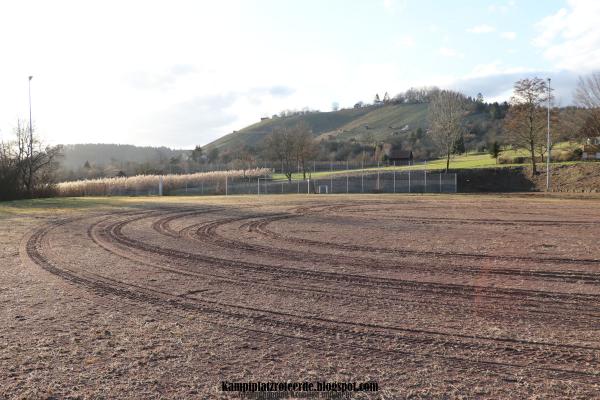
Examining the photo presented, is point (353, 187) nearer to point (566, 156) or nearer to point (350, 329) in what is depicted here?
point (566, 156)

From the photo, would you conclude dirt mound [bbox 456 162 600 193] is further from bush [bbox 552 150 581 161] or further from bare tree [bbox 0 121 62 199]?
bare tree [bbox 0 121 62 199]

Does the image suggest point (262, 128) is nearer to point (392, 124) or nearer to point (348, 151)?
point (392, 124)

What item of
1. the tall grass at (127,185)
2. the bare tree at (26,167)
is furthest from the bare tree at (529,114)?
the bare tree at (26,167)

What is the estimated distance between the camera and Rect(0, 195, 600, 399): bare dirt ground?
466 cm

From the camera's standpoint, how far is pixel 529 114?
1861 inches

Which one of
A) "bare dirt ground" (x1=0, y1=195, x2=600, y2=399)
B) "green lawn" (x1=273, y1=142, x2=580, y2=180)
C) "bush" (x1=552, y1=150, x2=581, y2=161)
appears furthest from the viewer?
"green lawn" (x1=273, y1=142, x2=580, y2=180)

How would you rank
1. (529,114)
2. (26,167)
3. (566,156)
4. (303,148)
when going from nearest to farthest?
(26,167), (529,114), (566,156), (303,148)

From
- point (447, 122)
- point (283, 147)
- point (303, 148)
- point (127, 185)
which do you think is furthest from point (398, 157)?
point (127, 185)

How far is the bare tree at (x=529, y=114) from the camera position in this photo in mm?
47000

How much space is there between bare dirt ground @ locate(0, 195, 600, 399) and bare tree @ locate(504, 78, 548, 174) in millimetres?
37304

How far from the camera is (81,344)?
18.2 feet

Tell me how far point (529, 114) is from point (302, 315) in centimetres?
4722

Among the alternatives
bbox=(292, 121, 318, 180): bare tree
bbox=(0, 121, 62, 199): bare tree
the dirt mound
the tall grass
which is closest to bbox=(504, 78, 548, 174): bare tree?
the dirt mound

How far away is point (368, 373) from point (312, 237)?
9593 mm
